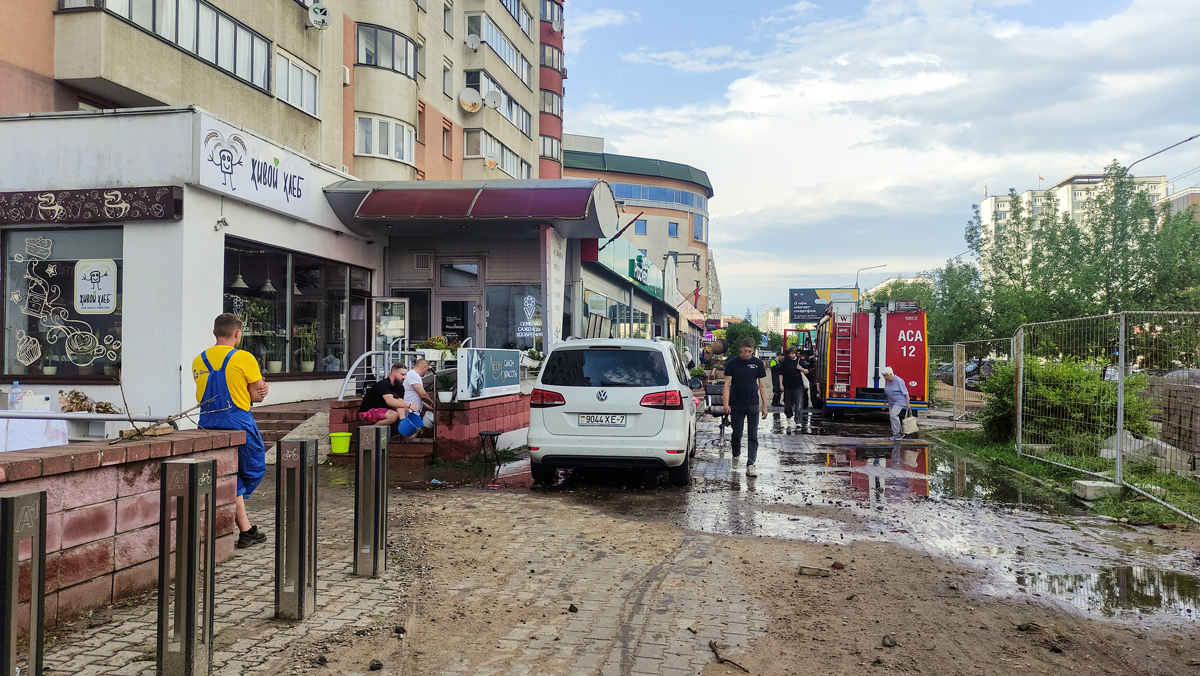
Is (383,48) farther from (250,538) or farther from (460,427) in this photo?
(250,538)

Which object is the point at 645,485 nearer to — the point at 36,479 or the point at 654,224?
the point at 36,479

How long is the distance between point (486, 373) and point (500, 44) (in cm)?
2501

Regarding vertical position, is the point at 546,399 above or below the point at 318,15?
below

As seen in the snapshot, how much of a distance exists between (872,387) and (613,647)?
18041 millimetres

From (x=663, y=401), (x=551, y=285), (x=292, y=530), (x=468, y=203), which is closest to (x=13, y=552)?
(x=292, y=530)

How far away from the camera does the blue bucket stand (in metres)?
11.8

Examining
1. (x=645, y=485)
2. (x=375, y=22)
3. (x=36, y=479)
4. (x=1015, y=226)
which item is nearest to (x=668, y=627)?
(x=36, y=479)

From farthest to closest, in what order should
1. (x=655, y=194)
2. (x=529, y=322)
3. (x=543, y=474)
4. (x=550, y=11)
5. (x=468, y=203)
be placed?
(x=655, y=194), (x=550, y=11), (x=529, y=322), (x=468, y=203), (x=543, y=474)

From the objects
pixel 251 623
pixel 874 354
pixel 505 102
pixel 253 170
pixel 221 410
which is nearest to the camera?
pixel 251 623

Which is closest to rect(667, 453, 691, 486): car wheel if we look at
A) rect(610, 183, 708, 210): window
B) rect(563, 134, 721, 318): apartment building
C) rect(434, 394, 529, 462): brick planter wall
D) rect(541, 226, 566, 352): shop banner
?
rect(434, 394, 529, 462): brick planter wall

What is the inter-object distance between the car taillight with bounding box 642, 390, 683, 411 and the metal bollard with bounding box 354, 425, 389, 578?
4.21m

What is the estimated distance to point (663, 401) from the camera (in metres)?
9.50

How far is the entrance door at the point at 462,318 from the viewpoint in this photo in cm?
1930

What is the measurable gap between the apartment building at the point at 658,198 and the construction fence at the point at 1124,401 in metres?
65.8
